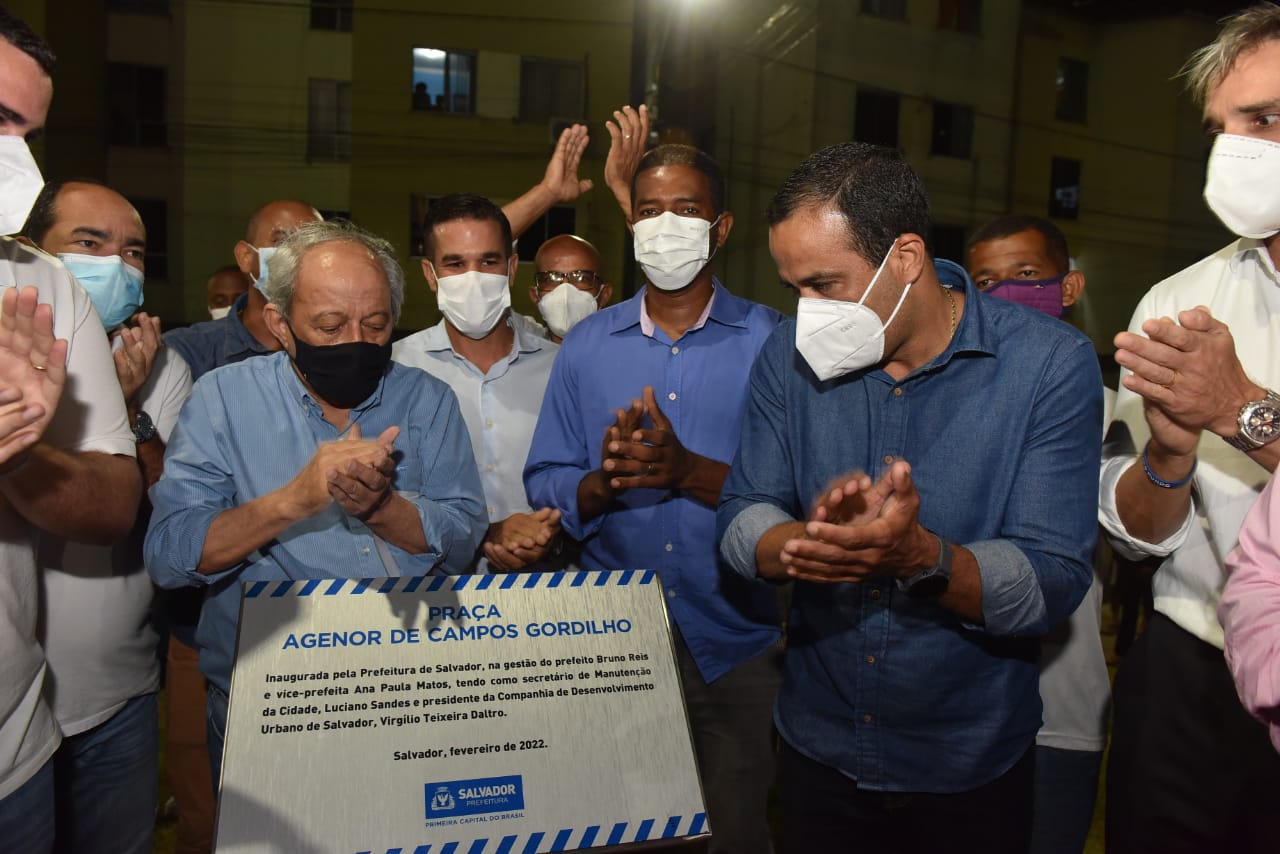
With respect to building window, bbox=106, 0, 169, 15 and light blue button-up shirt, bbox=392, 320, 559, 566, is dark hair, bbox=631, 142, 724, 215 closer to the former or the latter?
light blue button-up shirt, bbox=392, 320, 559, 566

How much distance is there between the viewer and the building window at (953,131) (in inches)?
659

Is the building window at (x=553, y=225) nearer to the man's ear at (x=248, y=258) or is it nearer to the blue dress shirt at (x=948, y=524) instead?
the man's ear at (x=248, y=258)

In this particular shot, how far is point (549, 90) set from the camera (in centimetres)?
1741

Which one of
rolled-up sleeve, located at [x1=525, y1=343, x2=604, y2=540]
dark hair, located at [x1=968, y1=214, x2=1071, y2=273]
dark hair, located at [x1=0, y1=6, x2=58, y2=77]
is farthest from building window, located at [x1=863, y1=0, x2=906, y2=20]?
dark hair, located at [x1=0, y1=6, x2=58, y2=77]

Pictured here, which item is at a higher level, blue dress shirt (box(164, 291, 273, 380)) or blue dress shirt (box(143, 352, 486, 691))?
blue dress shirt (box(164, 291, 273, 380))

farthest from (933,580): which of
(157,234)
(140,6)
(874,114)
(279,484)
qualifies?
(140,6)

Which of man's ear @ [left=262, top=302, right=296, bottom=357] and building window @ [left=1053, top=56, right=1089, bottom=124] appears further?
building window @ [left=1053, top=56, right=1089, bottom=124]

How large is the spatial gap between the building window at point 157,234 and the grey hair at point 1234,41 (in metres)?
17.8

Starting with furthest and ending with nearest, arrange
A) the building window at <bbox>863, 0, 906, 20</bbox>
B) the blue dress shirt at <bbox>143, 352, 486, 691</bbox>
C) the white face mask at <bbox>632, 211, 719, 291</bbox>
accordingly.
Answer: the building window at <bbox>863, 0, 906, 20</bbox> < the white face mask at <bbox>632, 211, 719, 291</bbox> < the blue dress shirt at <bbox>143, 352, 486, 691</bbox>

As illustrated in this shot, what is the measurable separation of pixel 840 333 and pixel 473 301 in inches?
67.1

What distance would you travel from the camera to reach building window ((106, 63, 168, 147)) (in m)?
17.0

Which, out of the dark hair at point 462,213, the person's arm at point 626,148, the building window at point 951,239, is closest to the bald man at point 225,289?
the dark hair at point 462,213

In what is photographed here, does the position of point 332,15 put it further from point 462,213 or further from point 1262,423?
point 1262,423

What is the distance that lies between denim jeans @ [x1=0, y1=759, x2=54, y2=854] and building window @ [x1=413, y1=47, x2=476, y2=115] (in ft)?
55.3
